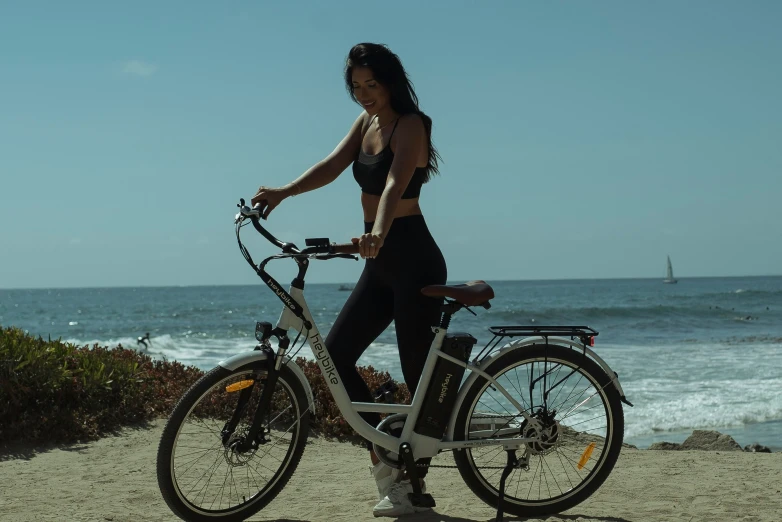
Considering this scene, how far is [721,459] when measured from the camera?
20.2 ft

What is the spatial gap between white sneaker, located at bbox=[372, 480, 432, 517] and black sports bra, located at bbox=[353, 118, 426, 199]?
1.43 m

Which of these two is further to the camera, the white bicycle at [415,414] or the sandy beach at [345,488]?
the sandy beach at [345,488]

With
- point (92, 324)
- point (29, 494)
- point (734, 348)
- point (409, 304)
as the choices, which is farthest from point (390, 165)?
point (92, 324)

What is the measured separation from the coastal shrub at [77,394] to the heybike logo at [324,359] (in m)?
2.47

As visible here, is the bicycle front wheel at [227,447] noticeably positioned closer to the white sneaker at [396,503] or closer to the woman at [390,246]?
the woman at [390,246]

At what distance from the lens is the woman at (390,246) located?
4.00 metres

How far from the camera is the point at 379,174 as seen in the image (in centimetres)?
405

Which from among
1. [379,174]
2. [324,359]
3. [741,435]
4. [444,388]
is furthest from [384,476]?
[741,435]

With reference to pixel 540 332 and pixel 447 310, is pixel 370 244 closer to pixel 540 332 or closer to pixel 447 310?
pixel 447 310

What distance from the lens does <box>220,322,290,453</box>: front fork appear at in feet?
12.5

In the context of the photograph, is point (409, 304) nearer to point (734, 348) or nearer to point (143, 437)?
point (143, 437)

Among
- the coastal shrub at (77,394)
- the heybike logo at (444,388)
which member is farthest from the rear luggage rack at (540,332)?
the coastal shrub at (77,394)

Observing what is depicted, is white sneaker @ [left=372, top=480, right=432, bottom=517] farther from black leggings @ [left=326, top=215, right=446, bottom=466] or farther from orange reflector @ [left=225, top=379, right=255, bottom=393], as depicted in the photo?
orange reflector @ [left=225, top=379, right=255, bottom=393]

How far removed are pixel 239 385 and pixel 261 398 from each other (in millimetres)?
118
